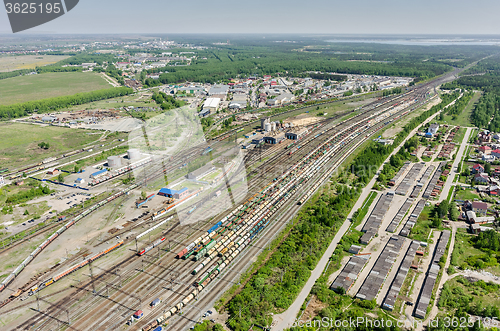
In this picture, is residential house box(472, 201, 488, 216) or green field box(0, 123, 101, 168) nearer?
residential house box(472, 201, 488, 216)

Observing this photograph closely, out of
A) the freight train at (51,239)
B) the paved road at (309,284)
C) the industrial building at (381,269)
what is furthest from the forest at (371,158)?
the freight train at (51,239)

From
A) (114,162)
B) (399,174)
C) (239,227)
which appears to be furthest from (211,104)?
(239,227)

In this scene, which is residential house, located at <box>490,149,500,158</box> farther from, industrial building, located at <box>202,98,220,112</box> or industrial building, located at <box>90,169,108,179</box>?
industrial building, located at <box>90,169,108,179</box>

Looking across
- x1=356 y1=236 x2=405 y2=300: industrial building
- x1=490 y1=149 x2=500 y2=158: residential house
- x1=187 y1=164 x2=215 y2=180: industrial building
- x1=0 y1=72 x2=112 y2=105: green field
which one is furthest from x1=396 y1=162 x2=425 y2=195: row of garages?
x1=0 y1=72 x2=112 y2=105: green field

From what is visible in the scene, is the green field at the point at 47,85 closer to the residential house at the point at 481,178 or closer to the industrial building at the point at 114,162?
the industrial building at the point at 114,162

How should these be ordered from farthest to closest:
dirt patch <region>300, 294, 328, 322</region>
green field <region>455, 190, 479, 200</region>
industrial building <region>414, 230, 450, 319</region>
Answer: green field <region>455, 190, 479, 200</region>, industrial building <region>414, 230, 450, 319</region>, dirt patch <region>300, 294, 328, 322</region>

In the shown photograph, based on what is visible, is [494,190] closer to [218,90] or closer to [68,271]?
[68,271]

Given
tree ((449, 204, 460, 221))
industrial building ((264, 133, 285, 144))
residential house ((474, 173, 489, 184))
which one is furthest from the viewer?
industrial building ((264, 133, 285, 144))
